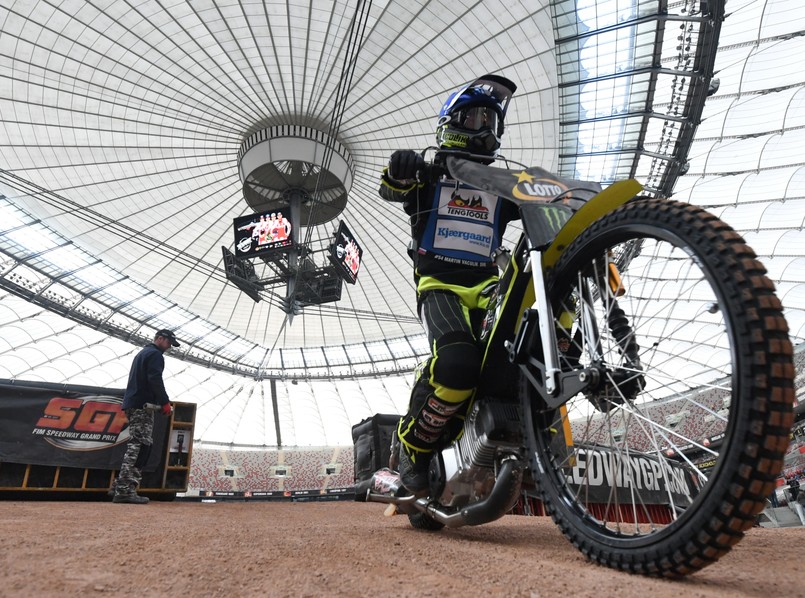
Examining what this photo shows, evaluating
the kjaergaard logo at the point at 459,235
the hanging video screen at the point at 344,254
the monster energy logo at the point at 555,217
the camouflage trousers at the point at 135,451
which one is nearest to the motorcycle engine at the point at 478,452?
the monster energy logo at the point at 555,217

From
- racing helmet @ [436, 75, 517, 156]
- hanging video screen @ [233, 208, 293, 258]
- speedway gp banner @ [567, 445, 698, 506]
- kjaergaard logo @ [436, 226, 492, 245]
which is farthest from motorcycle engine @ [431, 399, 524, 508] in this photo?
hanging video screen @ [233, 208, 293, 258]

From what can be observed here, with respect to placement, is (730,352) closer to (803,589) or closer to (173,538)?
(803,589)

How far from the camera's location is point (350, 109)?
1510cm

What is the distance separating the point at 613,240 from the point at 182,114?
16.1 meters

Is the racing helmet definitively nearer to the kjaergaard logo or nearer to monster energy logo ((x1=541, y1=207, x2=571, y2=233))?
the kjaergaard logo

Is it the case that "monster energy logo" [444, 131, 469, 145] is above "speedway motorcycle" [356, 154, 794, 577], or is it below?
above

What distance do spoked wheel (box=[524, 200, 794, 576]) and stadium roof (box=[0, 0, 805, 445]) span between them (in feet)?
34.8

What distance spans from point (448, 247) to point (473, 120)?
728 millimetres

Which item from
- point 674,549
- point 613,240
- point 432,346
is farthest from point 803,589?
point 432,346

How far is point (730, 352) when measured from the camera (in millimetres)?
1097

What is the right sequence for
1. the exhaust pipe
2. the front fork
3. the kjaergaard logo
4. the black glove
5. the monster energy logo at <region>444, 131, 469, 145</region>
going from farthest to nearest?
the monster energy logo at <region>444, 131, 469, 145</region> < the kjaergaard logo < the black glove < the exhaust pipe < the front fork

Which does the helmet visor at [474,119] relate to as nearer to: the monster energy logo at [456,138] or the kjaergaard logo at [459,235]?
the monster energy logo at [456,138]

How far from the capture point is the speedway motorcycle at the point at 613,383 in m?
1.06

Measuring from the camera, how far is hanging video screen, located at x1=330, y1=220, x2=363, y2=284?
51.6 ft
